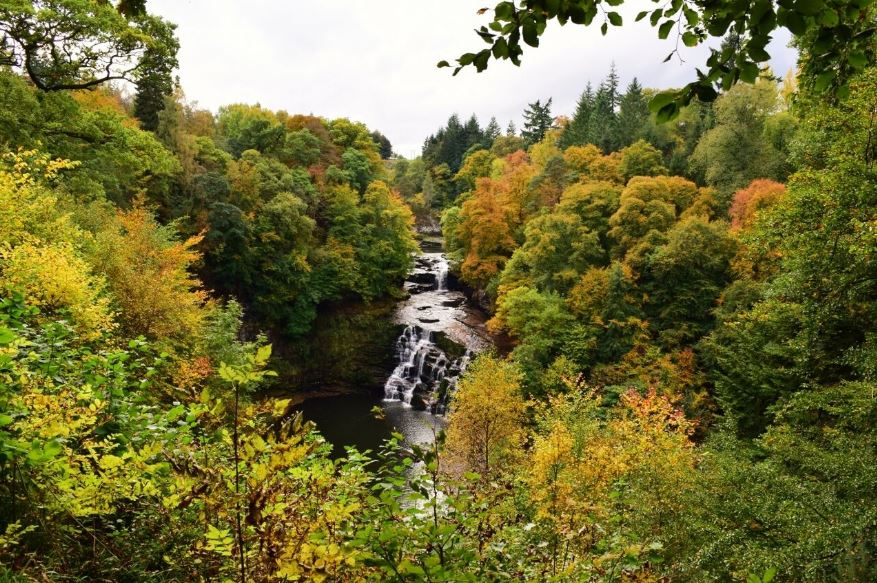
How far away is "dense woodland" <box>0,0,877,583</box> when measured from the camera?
273 cm

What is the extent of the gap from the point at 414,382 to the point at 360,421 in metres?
3.93

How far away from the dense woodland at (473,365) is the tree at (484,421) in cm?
10

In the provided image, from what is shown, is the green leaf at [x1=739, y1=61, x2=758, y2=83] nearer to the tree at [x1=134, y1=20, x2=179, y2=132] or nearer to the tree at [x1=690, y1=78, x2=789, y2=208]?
the tree at [x1=134, y1=20, x2=179, y2=132]

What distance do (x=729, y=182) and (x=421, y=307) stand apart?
59.1 feet

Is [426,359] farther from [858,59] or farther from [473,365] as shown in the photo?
[858,59]

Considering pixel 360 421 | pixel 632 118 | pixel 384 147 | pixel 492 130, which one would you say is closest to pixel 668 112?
pixel 360 421

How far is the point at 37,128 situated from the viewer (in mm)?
11156

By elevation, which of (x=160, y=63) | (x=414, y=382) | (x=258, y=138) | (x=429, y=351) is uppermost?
(x=258, y=138)

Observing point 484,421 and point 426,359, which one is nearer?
point 484,421

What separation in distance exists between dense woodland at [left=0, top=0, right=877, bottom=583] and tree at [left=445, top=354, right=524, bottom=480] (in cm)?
10

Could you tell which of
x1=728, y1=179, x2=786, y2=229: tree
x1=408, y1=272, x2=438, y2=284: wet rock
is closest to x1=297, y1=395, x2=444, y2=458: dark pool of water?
x1=408, y1=272, x2=438, y2=284: wet rock

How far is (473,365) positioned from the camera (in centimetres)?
1755

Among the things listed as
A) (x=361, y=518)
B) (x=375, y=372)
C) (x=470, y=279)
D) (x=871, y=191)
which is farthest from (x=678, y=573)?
(x=470, y=279)

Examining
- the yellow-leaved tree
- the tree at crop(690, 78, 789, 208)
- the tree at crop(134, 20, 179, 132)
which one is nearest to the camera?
the yellow-leaved tree
